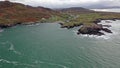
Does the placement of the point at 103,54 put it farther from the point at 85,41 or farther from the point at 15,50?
the point at 15,50

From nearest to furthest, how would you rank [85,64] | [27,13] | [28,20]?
[85,64] → [28,20] → [27,13]

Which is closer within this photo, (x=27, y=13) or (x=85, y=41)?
(x=85, y=41)

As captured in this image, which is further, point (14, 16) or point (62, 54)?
point (14, 16)

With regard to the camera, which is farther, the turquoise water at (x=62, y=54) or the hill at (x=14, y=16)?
the hill at (x=14, y=16)

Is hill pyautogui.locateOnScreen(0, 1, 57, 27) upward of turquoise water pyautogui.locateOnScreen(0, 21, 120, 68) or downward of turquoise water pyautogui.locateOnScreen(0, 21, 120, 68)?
upward

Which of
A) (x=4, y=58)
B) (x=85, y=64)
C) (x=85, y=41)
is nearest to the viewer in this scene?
(x=85, y=64)

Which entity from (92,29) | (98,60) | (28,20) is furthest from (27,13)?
(98,60)

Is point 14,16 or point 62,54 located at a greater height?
point 14,16

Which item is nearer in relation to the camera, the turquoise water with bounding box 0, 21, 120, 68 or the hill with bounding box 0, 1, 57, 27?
the turquoise water with bounding box 0, 21, 120, 68

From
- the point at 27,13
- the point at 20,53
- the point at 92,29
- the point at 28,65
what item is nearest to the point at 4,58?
the point at 20,53

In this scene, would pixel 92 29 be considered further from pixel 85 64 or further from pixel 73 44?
pixel 85 64

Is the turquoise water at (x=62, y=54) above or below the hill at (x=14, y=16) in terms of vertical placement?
below
